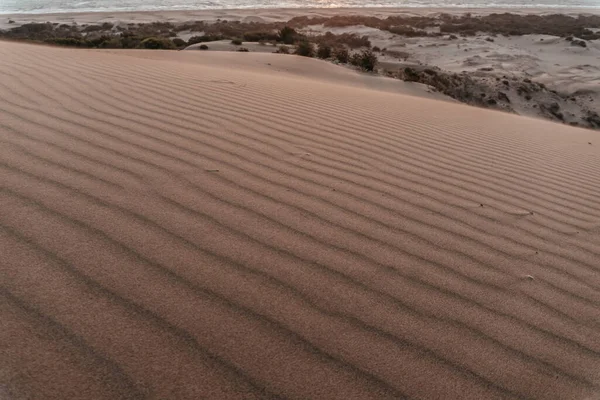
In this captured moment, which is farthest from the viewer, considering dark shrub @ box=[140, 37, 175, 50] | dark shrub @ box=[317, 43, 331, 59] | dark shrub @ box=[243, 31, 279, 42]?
dark shrub @ box=[243, 31, 279, 42]

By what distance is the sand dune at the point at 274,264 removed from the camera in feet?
5.20

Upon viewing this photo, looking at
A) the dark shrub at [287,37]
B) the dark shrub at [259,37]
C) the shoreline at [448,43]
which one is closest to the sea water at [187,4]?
the shoreline at [448,43]

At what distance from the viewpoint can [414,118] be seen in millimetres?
5578

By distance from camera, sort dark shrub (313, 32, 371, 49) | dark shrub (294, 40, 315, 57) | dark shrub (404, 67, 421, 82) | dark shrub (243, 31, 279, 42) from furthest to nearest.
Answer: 1. dark shrub (313, 32, 371, 49)
2. dark shrub (243, 31, 279, 42)
3. dark shrub (294, 40, 315, 57)
4. dark shrub (404, 67, 421, 82)

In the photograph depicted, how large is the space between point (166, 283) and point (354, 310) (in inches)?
29.7

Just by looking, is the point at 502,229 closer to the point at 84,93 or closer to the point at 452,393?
the point at 452,393

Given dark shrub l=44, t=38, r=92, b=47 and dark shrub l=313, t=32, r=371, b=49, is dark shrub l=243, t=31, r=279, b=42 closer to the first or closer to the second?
dark shrub l=313, t=32, r=371, b=49

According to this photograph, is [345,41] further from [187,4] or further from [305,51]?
[187,4]

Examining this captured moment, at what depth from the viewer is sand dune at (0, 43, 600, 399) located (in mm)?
1585

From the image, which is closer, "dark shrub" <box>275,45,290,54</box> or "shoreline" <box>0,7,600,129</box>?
"shoreline" <box>0,7,600,129</box>

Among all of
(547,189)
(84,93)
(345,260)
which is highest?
(84,93)

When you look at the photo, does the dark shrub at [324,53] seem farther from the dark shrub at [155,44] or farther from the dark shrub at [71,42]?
the dark shrub at [71,42]

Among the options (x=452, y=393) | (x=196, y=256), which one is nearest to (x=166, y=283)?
(x=196, y=256)

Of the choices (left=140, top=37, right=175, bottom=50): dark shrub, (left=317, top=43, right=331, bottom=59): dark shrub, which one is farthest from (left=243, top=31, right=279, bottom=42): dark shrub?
(left=317, top=43, right=331, bottom=59): dark shrub
